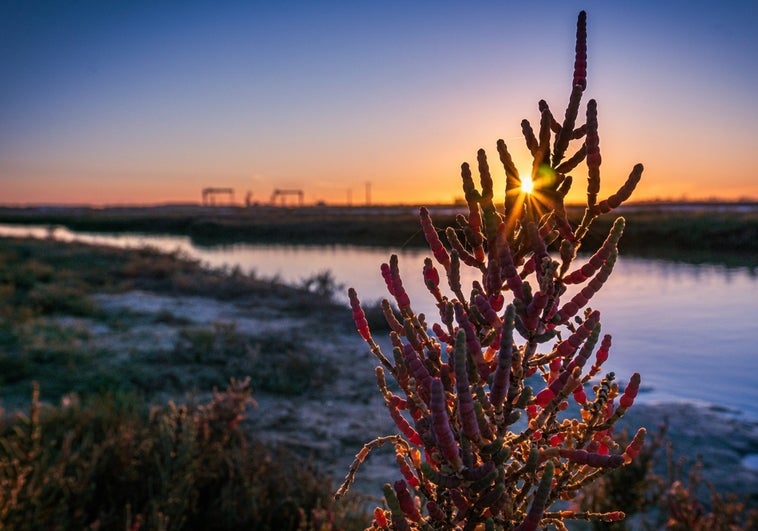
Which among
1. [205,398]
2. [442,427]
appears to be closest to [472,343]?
[442,427]

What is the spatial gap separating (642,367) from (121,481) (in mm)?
10837

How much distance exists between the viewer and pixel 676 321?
18.0 metres

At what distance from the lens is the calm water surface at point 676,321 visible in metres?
11.6

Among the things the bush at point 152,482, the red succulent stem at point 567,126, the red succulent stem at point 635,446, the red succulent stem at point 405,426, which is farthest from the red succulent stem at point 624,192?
the bush at point 152,482

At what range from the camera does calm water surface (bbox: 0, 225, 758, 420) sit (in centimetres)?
1162

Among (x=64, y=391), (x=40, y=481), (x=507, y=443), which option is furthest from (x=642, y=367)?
(x=507, y=443)

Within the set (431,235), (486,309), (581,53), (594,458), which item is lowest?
(594,458)

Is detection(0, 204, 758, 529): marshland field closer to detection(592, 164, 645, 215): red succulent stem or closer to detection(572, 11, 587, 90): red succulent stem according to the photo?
detection(592, 164, 645, 215): red succulent stem

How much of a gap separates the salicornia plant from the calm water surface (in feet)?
33.8

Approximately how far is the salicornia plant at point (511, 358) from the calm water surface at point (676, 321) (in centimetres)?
1030

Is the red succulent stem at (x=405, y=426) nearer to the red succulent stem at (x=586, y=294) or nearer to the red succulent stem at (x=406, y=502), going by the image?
the red succulent stem at (x=406, y=502)

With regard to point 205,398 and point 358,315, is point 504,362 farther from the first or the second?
point 205,398

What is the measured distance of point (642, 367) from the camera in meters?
12.9

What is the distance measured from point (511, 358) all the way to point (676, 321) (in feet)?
61.6
